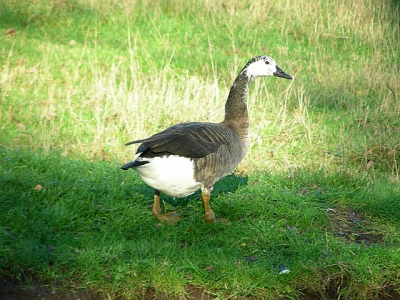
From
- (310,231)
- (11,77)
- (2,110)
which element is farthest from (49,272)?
(11,77)

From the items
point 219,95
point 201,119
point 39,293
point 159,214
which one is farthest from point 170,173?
point 219,95

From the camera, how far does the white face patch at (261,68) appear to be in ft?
19.2

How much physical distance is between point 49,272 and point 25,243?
37 cm

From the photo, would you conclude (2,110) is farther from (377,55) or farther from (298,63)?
(377,55)

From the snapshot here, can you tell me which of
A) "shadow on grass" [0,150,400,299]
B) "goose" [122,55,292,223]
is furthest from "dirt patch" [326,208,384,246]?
"goose" [122,55,292,223]

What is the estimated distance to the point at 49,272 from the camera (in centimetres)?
432

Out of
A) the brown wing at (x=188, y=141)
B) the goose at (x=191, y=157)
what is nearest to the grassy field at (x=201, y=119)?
the goose at (x=191, y=157)

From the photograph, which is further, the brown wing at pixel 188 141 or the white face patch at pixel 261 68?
the white face patch at pixel 261 68

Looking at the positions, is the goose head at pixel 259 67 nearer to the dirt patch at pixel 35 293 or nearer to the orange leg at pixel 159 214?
the orange leg at pixel 159 214

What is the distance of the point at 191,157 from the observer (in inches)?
195

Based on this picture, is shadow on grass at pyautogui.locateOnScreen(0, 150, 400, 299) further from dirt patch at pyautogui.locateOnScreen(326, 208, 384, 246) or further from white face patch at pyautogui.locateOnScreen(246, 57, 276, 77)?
white face patch at pyautogui.locateOnScreen(246, 57, 276, 77)

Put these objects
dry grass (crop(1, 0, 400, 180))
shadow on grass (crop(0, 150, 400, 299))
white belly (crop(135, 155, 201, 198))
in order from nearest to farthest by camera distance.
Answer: shadow on grass (crop(0, 150, 400, 299)), white belly (crop(135, 155, 201, 198)), dry grass (crop(1, 0, 400, 180))

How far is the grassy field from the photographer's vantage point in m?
4.50

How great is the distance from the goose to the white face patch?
14 centimetres
